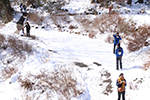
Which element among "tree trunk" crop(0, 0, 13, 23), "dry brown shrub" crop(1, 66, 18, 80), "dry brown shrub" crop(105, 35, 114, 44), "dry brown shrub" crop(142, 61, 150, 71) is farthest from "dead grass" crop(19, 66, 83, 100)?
"tree trunk" crop(0, 0, 13, 23)

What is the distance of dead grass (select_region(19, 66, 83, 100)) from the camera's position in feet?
17.9

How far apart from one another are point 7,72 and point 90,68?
16.0 ft

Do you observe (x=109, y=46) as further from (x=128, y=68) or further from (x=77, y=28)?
(x=77, y=28)

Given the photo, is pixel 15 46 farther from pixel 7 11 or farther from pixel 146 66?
pixel 7 11

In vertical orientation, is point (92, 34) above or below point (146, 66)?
above

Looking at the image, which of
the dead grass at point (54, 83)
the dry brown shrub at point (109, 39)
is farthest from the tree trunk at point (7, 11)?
the dead grass at point (54, 83)

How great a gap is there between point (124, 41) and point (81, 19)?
7353mm

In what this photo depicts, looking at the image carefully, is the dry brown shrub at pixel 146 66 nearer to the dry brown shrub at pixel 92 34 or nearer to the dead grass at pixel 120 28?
the dead grass at pixel 120 28

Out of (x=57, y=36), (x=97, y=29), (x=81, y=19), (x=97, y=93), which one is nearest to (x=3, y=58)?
(x=57, y=36)

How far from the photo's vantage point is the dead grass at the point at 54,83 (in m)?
5.45

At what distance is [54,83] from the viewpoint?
5.88 metres

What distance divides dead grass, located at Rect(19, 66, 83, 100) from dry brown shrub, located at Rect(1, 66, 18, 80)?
1.41 meters

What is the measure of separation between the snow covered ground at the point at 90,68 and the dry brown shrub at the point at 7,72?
347 millimetres

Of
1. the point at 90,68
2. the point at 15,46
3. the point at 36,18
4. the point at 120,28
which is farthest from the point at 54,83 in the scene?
the point at 36,18
